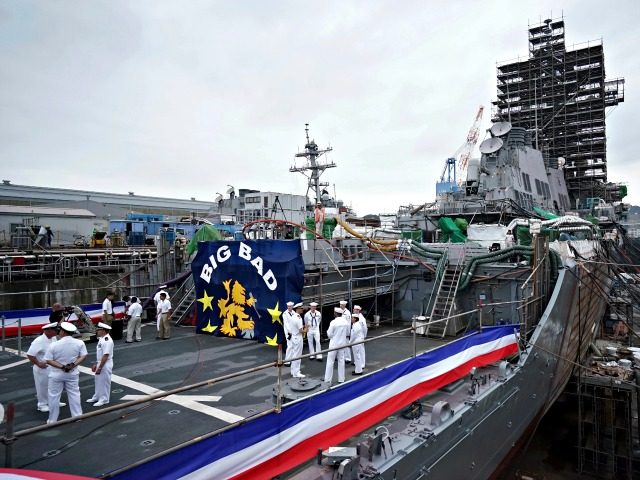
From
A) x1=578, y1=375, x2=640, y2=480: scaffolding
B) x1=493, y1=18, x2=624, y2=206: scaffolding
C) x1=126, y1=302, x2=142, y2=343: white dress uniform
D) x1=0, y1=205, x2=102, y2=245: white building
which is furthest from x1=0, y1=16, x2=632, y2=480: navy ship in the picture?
x1=493, y1=18, x2=624, y2=206: scaffolding

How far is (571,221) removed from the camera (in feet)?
51.7

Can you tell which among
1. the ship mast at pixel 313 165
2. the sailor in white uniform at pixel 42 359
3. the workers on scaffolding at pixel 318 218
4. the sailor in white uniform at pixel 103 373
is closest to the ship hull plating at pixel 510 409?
the sailor in white uniform at pixel 103 373

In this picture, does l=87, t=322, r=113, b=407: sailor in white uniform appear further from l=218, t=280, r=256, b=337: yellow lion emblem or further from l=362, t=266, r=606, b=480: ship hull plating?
l=218, t=280, r=256, b=337: yellow lion emblem

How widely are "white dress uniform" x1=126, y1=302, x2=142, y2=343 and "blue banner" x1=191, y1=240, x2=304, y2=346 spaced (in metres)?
1.75

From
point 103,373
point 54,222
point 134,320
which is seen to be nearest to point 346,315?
point 103,373

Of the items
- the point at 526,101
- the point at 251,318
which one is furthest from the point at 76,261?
the point at 526,101

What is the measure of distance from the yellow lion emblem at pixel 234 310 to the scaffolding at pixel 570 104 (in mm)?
34427

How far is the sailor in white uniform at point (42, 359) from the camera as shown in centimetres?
612

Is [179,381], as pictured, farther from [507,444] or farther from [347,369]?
[507,444]

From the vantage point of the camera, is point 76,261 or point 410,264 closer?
point 410,264

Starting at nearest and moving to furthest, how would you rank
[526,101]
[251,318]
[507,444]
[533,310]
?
[507,444] < [533,310] < [251,318] < [526,101]

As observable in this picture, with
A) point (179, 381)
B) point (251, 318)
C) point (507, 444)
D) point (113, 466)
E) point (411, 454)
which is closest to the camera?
point (113, 466)

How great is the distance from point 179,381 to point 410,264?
9637 mm

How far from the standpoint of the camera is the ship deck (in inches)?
202
